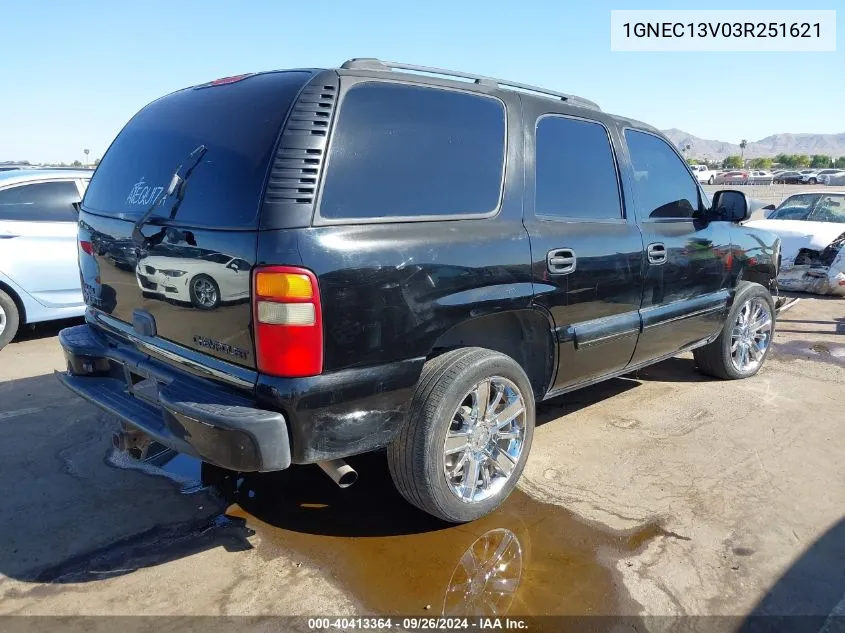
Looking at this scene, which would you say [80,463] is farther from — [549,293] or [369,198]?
[549,293]

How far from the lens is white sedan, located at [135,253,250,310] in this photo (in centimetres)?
244

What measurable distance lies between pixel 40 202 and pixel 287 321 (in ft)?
17.3

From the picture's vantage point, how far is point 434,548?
115 inches

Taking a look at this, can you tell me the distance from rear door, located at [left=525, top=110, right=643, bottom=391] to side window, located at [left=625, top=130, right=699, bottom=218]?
0.26m

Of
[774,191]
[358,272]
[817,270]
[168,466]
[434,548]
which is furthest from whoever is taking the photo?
[774,191]

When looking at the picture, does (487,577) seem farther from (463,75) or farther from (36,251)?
(36,251)

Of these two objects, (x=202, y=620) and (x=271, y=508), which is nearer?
(x=202, y=620)

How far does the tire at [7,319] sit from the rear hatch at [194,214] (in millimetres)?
3470

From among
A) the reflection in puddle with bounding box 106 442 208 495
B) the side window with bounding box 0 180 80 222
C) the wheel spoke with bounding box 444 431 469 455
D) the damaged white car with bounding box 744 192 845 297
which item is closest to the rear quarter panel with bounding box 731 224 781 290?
the wheel spoke with bounding box 444 431 469 455

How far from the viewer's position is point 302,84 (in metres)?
2.59

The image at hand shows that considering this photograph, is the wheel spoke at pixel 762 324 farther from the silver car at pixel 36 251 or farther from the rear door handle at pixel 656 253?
the silver car at pixel 36 251

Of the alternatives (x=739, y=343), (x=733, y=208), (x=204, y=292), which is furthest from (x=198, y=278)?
(x=739, y=343)

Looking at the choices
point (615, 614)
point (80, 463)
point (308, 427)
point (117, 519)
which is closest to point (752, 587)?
point (615, 614)

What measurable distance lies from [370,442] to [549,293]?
1.21 m
